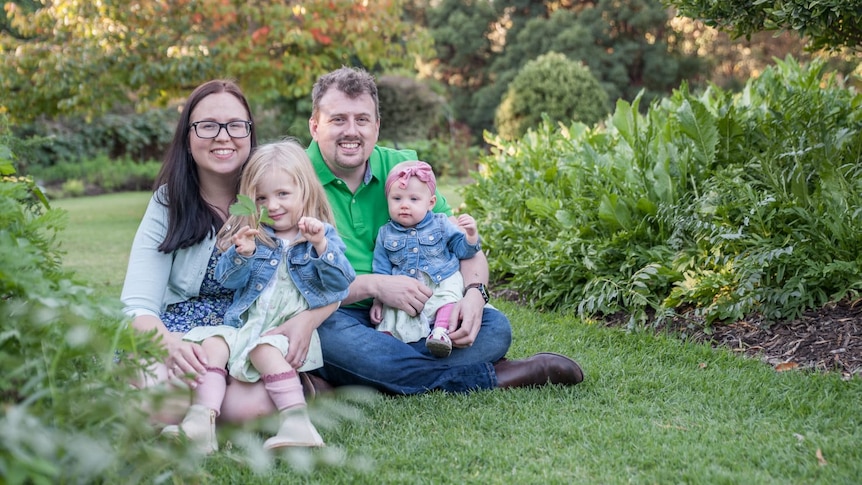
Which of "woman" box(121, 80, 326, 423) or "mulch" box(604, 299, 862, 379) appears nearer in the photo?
"woman" box(121, 80, 326, 423)

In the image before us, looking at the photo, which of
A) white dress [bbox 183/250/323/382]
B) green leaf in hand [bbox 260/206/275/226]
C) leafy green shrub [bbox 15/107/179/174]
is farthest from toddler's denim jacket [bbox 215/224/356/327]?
leafy green shrub [bbox 15/107/179/174]

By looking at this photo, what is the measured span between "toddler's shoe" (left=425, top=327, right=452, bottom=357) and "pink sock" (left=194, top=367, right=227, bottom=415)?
765mm

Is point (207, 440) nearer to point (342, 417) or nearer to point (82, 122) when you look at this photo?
point (342, 417)

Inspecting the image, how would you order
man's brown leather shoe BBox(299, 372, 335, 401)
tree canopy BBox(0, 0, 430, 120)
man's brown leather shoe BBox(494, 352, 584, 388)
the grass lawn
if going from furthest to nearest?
1. tree canopy BBox(0, 0, 430, 120)
2. man's brown leather shoe BBox(494, 352, 584, 388)
3. man's brown leather shoe BBox(299, 372, 335, 401)
4. the grass lawn

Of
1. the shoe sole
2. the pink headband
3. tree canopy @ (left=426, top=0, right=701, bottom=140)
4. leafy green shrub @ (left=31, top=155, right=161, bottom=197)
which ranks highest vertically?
tree canopy @ (left=426, top=0, right=701, bottom=140)

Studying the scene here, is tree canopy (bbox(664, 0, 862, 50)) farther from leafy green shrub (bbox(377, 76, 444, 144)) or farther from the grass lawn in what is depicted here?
leafy green shrub (bbox(377, 76, 444, 144))

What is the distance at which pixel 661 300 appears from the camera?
383 centimetres

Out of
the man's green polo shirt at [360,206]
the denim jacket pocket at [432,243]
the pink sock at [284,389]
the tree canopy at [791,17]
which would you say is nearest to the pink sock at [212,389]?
the pink sock at [284,389]

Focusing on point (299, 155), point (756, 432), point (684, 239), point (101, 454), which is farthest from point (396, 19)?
point (101, 454)

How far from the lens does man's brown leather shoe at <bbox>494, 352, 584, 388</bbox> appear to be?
9.70 feet

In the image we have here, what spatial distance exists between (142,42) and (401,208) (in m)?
7.82

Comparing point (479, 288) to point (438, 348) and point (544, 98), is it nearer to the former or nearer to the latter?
point (438, 348)

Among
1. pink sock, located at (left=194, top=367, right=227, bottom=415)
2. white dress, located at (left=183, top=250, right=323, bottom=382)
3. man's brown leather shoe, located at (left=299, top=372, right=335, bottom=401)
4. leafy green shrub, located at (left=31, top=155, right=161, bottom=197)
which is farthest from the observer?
leafy green shrub, located at (left=31, top=155, right=161, bottom=197)

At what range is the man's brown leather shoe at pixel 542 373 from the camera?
2.96 metres
